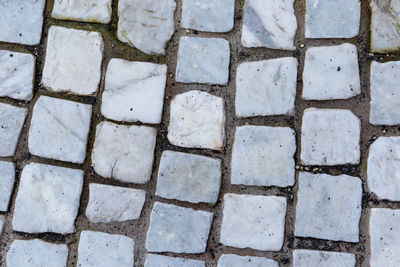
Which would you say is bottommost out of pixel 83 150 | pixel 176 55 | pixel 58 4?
pixel 83 150

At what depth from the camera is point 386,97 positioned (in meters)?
2.06

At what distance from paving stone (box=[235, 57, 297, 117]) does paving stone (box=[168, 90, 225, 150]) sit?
3.9 inches

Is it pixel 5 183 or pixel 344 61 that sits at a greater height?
pixel 344 61

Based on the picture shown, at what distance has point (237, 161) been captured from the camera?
209cm

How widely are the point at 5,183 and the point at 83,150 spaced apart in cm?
37

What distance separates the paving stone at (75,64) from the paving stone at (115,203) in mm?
440

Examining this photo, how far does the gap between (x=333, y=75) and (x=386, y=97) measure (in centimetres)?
24

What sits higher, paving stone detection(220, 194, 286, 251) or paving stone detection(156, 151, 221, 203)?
paving stone detection(156, 151, 221, 203)

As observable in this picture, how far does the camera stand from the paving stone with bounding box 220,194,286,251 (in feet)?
6.79

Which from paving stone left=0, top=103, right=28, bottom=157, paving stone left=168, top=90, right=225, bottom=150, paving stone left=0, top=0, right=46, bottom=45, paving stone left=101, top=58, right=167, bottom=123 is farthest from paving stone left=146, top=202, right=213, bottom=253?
paving stone left=0, top=0, right=46, bottom=45

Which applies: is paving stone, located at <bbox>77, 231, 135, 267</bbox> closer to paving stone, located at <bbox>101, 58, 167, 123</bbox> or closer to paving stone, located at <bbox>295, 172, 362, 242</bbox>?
paving stone, located at <bbox>101, 58, 167, 123</bbox>

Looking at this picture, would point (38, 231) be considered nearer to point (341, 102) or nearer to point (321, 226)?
point (321, 226)

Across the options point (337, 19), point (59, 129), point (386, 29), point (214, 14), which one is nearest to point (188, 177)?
point (59, 129)

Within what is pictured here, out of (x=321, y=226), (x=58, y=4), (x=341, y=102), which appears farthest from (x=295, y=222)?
(x=58, y=4)
